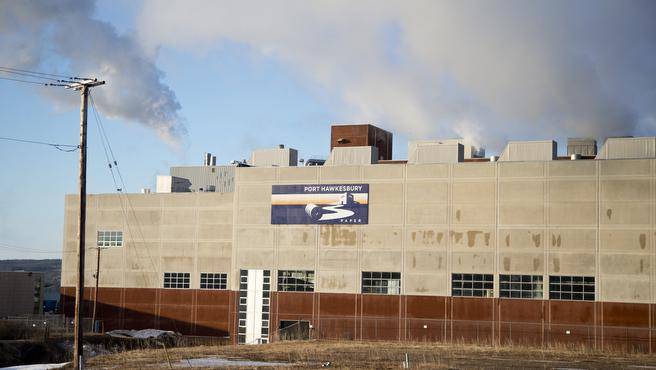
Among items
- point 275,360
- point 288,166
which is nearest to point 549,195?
point 288,166

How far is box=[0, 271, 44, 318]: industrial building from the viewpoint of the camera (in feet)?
349

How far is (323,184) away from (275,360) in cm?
2791

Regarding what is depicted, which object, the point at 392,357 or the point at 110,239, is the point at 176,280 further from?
the point at 392,357

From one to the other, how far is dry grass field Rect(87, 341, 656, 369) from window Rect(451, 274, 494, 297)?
37.1ft

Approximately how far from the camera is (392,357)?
43.5 m

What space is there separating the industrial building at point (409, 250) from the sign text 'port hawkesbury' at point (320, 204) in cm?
12

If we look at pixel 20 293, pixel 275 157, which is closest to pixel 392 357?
pixel 275 157

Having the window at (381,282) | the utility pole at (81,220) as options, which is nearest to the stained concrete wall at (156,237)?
the window at (381,282)

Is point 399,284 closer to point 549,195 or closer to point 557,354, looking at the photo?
point 549,195

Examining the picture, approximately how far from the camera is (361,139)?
2832 inches

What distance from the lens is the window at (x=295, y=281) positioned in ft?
221

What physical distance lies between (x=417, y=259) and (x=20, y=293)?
6601cm

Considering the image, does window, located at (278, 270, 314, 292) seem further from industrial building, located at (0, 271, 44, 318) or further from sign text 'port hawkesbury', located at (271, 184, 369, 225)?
industrial building, located at (0, 271, 44, 318)

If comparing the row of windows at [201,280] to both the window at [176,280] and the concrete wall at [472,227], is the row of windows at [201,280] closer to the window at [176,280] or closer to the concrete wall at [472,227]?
the window at [176,280]
